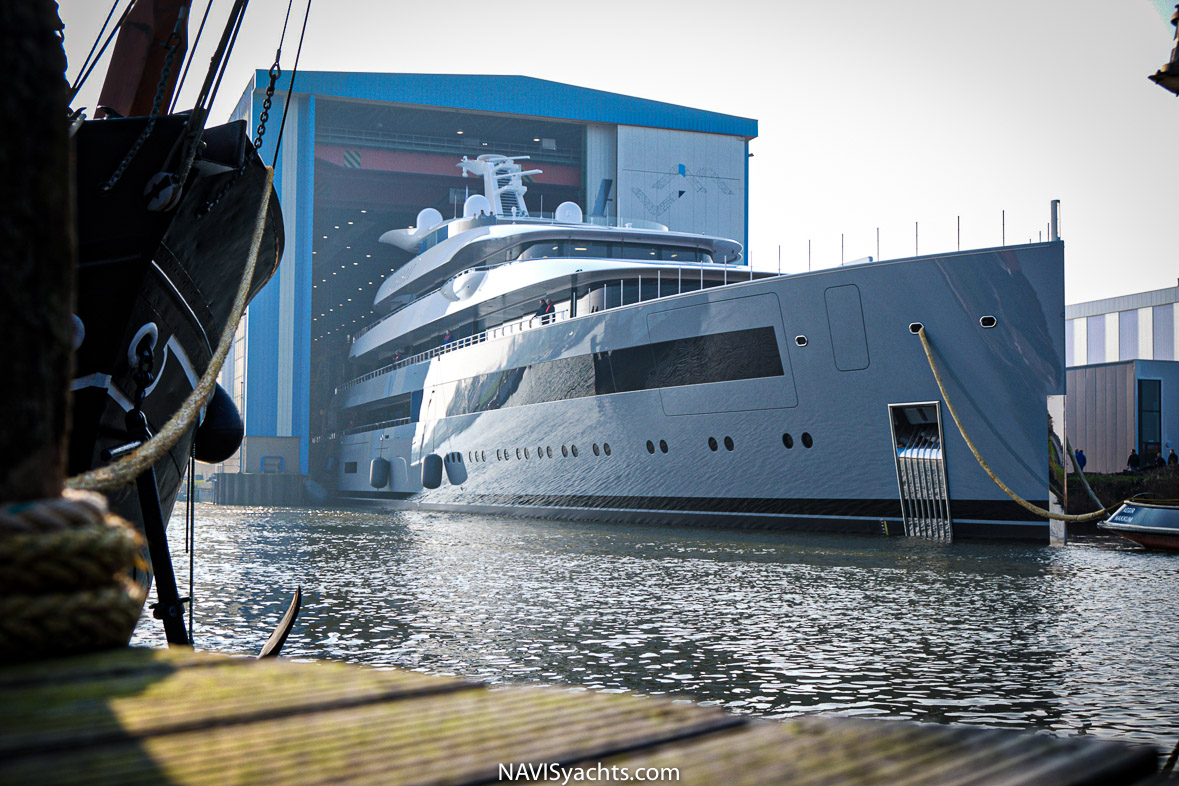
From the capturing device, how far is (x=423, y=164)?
34.8 metres

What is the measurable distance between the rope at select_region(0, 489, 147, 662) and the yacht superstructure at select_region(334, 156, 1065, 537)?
515 inches

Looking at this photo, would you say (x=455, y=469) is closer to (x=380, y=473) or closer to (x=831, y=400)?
(x=380, y=473)

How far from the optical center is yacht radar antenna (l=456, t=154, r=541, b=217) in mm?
28344

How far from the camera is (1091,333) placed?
34281 mm

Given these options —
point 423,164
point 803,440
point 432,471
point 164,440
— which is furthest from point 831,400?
point 423,164

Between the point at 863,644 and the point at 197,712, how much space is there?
16.9 feet

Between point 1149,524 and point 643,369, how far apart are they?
7617 millimetres

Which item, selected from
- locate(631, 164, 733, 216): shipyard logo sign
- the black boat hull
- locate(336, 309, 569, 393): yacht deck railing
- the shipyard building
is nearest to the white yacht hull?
locate(336, 309, 569, 393): yacht deck railing

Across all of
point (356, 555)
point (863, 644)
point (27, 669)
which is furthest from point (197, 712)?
point (356, 555)

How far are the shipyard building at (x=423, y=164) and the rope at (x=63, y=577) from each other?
2924 cm

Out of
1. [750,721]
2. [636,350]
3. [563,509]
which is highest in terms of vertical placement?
[636,350]

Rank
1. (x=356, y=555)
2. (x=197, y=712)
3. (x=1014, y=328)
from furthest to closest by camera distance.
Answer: (x=1014, y=328)
(x=356, y=555)
(x=197, y=712)

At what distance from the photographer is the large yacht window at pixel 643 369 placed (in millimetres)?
15031

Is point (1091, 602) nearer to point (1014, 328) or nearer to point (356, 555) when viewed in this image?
point (1014, 328)
